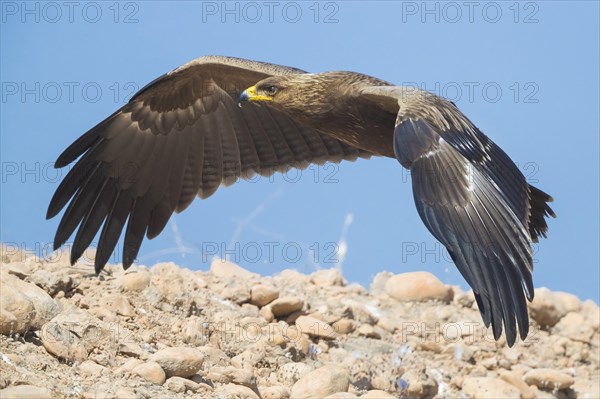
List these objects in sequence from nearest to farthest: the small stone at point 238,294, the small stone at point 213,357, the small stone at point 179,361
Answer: the small stone at point 179,361
the small stone at point 213,357
the small stone at point 238,294

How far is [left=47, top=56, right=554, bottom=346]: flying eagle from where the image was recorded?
8.20 m

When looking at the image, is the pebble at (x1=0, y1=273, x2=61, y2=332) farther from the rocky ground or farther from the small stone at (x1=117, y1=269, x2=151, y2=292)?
the small stone at (x1=117, y1=269, x2=151, y2=292)

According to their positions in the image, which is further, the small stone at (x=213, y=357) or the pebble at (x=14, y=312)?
the small stone at (x=213, y=357)

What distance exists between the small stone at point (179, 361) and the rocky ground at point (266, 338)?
0.01m

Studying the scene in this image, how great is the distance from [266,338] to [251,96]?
92.0 inches

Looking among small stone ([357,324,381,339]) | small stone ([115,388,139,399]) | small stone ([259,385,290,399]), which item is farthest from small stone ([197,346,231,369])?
small stone ([357,324,381,339])

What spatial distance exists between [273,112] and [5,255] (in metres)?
3.38

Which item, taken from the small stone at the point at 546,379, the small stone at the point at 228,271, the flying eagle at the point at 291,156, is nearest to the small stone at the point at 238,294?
the small stone at the point at 228,271

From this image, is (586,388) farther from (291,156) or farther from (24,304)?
(24,304)

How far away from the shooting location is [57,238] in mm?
11000

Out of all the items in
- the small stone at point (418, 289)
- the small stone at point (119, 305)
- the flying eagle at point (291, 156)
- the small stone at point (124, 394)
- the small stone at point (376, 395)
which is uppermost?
the flying eagle at point (291, 156)

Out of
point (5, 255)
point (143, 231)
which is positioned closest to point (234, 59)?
point (143, 231)

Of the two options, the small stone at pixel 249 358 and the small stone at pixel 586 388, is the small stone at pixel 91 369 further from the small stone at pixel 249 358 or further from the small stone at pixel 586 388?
the small stone at pixel 586 388

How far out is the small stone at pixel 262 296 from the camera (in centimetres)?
1151
